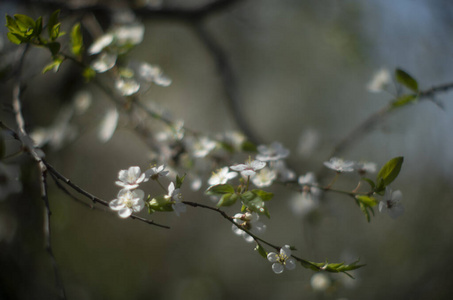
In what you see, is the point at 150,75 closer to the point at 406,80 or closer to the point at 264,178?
the point at 264,178

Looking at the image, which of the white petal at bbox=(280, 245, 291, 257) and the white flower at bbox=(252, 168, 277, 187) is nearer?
the white petal at bbox=(280, 245, 291, 257)

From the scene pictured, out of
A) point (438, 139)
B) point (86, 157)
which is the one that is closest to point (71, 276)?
point (86, 157)

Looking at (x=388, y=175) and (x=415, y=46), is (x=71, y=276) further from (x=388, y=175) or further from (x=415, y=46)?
(x=415, y=46)

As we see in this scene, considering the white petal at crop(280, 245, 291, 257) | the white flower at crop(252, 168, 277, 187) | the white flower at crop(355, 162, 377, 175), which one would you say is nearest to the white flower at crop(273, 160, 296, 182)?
the white flower at crop(252, 168, 277, 187)

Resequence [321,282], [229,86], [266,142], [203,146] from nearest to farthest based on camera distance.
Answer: [203,146] → [321,282] → [229,86] → [266,142]

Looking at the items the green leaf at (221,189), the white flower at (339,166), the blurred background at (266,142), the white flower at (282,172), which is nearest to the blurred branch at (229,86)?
the blurred background at (266,142)

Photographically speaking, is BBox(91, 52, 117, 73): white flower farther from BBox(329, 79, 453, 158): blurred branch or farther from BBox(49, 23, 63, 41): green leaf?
BBox(329, 79, 453, 158): blurred branch

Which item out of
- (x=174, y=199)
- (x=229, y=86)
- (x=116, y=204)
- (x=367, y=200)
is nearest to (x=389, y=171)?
(x=367, y=200)
